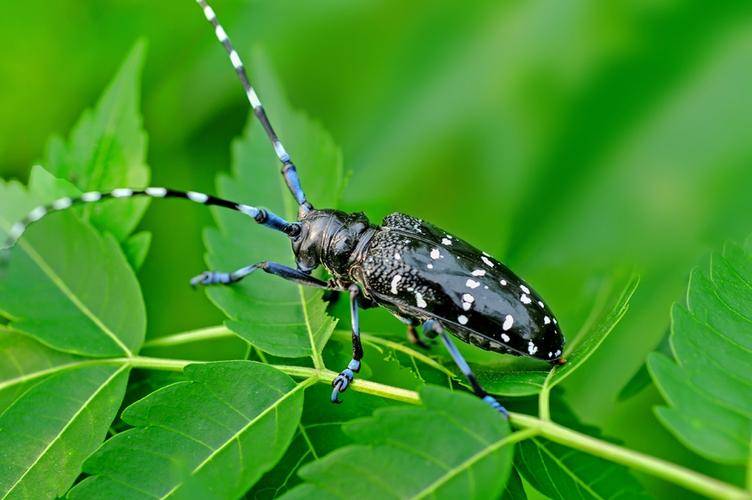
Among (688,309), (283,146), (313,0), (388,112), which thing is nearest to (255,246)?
(283,146)

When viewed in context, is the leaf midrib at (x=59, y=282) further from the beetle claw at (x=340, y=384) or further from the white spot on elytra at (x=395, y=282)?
the white spot on elytra at (x=395, y=282)

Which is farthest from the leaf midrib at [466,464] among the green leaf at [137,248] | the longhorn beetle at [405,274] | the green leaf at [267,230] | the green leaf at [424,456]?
the green leaf at [137,248]

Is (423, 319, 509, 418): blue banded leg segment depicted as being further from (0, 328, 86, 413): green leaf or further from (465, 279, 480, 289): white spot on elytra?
(0, 328, 86, 413): green leaf

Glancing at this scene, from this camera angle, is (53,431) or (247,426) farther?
(53,431)

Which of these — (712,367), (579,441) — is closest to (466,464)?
(579,441)

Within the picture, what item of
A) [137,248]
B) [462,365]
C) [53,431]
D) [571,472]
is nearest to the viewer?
[571,472]

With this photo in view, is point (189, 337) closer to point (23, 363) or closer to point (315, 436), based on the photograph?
point (23, 363)

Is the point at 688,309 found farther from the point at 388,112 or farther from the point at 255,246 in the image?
the point at 388,112
